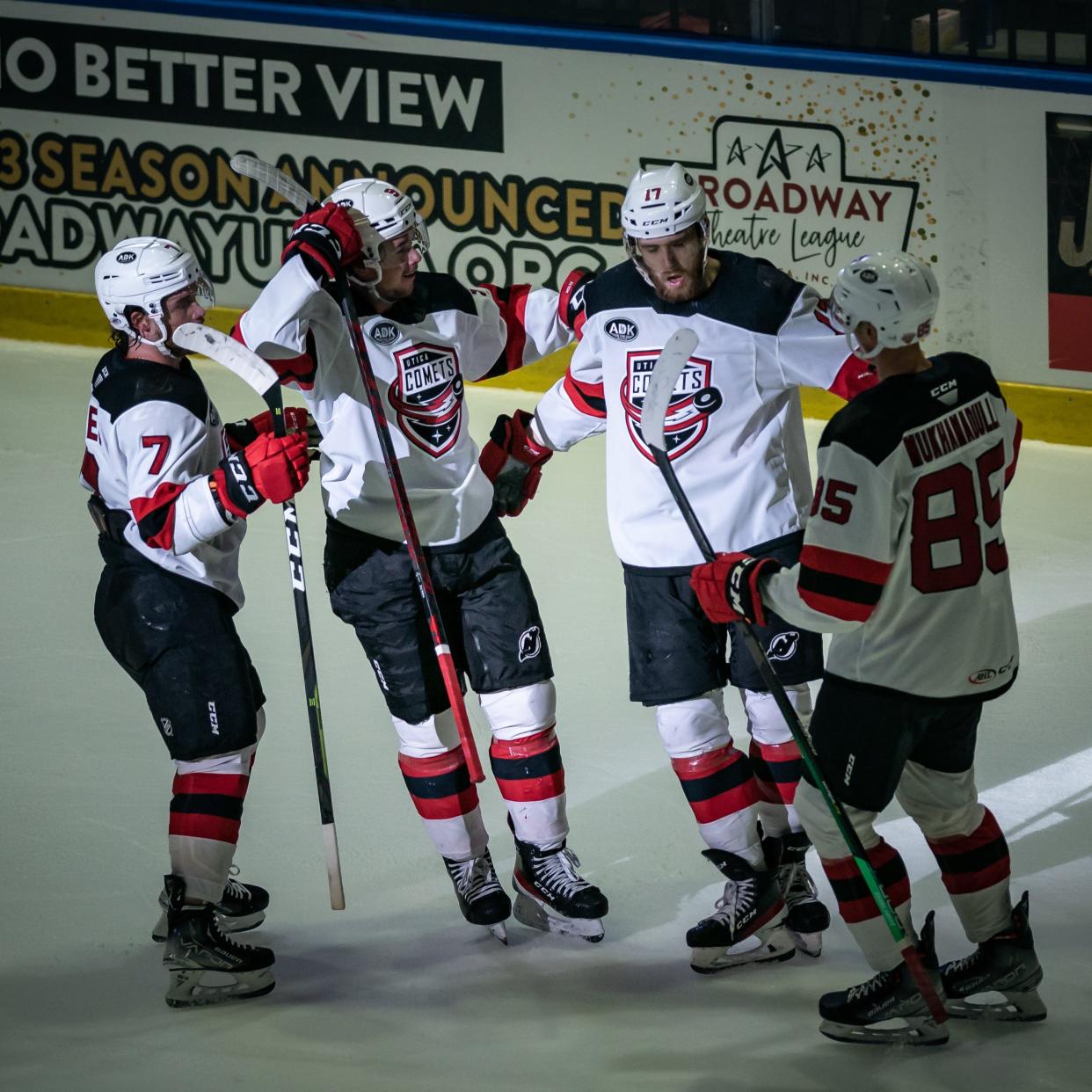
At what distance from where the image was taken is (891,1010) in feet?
9.30

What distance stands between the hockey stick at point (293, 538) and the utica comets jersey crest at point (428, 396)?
0.75 ft

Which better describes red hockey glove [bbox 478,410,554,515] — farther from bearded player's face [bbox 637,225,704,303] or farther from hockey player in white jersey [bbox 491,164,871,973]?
bearded player's face [bbox 637,225,704,303]

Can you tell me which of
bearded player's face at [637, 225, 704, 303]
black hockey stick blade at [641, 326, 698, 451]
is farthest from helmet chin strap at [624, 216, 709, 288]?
black hockey stick blade at [641, 326, 698, 451]

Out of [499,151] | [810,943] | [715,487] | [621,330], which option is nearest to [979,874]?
[810,943]

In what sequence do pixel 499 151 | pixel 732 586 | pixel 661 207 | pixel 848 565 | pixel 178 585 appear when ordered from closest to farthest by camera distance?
pixel 848 565
pixel 732 586
pixel 661 207
pixel 178 585
pixel 499 151

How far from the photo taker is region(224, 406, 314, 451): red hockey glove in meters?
3.18

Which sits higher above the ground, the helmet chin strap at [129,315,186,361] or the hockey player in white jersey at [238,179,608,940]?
the helmet chin strap at [129,315,186,361]

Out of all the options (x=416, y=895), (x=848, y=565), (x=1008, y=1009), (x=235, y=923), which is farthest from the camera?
(x=416, y=895)

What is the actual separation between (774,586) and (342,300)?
0.95 metres

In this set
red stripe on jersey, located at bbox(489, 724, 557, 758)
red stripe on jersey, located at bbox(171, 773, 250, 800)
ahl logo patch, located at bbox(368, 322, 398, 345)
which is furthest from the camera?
red stripe on jersey, located at bbox(489, 724, 557, 758)

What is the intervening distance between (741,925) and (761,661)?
574 mm

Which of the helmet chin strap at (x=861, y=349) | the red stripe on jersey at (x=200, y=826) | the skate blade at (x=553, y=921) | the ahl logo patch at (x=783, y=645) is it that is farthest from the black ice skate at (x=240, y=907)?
the helmet chin strap at (x=861, y=349)

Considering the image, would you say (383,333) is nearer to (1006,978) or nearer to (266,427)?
(266,427)

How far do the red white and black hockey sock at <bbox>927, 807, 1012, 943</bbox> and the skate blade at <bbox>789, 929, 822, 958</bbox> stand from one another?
0.38 metres
